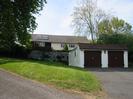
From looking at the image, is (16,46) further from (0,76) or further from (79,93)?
(79,93)

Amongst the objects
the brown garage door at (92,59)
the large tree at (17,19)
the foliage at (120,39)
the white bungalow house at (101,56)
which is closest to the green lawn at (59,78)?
the large tree at (17,19)

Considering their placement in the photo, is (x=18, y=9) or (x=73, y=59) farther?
(x=73, y=59)

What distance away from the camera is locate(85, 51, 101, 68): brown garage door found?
4262cm

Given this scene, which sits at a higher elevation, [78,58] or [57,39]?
[57,39]

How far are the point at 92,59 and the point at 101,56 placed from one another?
1.30 m

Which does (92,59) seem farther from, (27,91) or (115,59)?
(27,91)

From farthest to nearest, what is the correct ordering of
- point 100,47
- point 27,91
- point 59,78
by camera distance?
point 100,47, point 59,78, point 27,91

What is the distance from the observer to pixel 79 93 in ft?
57.5

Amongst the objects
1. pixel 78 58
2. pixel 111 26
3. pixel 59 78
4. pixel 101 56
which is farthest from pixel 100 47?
pixel 111 26

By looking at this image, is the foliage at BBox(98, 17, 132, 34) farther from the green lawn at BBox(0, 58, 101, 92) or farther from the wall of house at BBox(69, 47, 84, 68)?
the green lawn at BBox(0, 58, 101, 92)

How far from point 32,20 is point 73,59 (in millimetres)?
8752

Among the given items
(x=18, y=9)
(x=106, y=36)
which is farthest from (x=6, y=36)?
(x=106, y=36)

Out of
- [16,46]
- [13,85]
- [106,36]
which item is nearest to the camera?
[13,85]

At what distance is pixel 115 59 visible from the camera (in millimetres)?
43469
